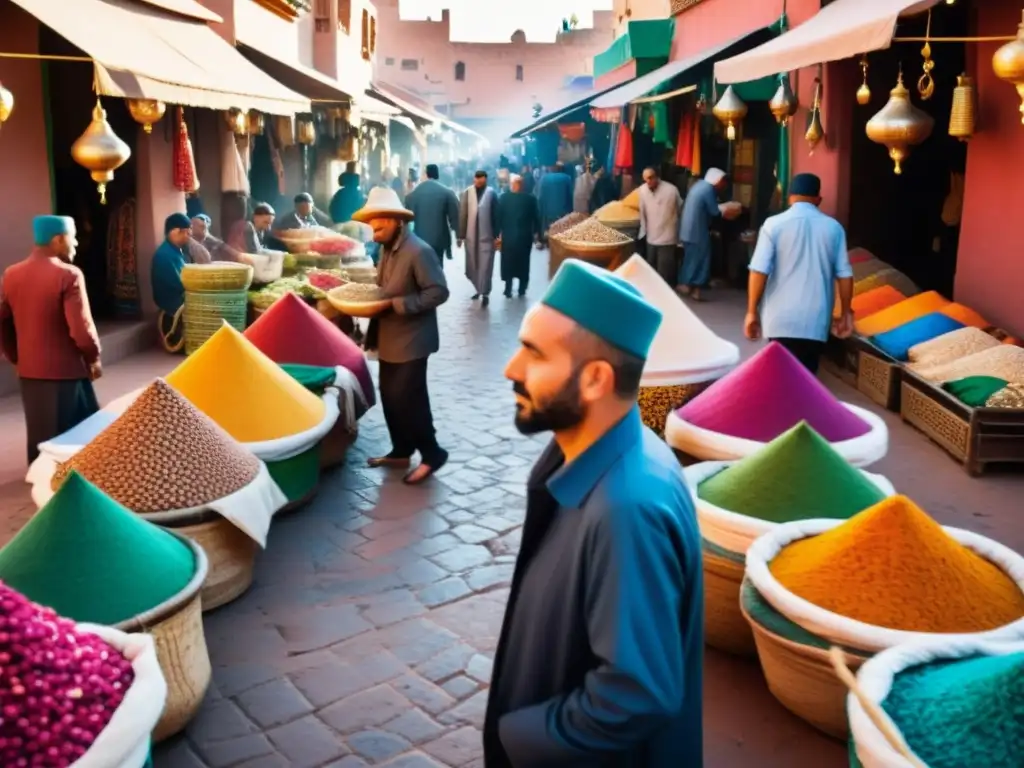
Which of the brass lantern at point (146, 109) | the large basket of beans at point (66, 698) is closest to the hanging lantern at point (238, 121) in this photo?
the brass lantern at point (146, 109)

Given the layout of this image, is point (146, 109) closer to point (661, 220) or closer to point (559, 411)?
point (559, 411)

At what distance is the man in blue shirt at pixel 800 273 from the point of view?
6785 mm

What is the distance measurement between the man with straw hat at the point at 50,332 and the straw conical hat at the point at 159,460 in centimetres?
153

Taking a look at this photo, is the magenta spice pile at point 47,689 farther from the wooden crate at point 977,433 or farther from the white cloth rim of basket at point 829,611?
the wooden crate at point 977,433

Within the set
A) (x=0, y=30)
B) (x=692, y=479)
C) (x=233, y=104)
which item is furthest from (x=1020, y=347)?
(x=0, y=30)

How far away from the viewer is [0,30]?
27.3 feet

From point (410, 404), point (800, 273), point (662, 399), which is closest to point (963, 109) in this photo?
point (800, 273)

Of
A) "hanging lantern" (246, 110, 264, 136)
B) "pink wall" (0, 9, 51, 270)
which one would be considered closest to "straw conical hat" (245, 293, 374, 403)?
"pink wall" (0, 9, 51, 270)

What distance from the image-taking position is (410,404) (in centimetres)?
647

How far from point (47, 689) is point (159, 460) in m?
2.08

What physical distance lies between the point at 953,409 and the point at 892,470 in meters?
0.58

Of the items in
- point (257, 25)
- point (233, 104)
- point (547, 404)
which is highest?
point (257, 25)

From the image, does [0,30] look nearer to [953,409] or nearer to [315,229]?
[315,229]

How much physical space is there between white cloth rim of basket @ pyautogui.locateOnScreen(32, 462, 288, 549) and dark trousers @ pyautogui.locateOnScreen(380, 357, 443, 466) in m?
1.68
